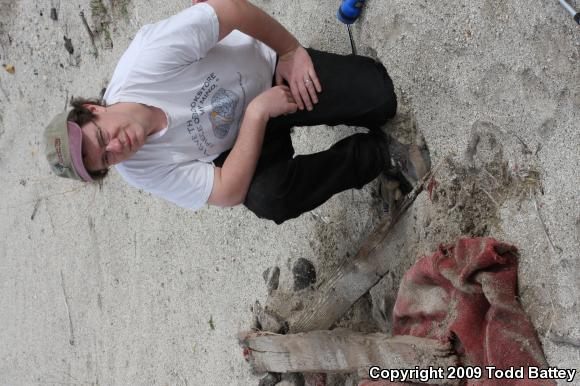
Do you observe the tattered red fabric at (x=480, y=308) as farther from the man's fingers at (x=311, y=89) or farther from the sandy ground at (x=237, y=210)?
the man's fingers at (x=311, y=89)

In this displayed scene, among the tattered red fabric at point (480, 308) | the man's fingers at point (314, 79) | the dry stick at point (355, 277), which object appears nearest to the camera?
the tattered red fabric at point (480, 308)

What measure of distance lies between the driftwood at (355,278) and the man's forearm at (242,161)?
449mm

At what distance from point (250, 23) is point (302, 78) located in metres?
0.20

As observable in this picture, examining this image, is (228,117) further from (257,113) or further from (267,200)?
(267,200)

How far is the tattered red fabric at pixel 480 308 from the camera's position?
48.0 inches

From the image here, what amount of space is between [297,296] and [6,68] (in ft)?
8.73

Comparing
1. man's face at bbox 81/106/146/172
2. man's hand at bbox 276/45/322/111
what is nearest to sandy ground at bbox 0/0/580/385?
man's hand at bbox 276/45/322/111

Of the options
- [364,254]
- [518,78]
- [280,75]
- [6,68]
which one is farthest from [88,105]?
[6,68]

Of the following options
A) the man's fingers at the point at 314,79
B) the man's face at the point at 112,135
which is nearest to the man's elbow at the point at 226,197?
the man's face at the point at 112,135

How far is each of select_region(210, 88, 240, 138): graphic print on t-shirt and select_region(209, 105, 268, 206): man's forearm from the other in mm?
67

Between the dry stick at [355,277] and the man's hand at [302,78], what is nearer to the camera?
the man's hand at [302,78]

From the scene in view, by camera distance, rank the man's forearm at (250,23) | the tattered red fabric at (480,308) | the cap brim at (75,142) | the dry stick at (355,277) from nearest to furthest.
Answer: the tattered red fabric at (480,308) < the cap brim at (75,142) < the man's forearm at (250,23) < the dry stick at (355,277)

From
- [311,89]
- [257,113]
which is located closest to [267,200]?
[257,113]

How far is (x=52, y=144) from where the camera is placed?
138 centimetres
